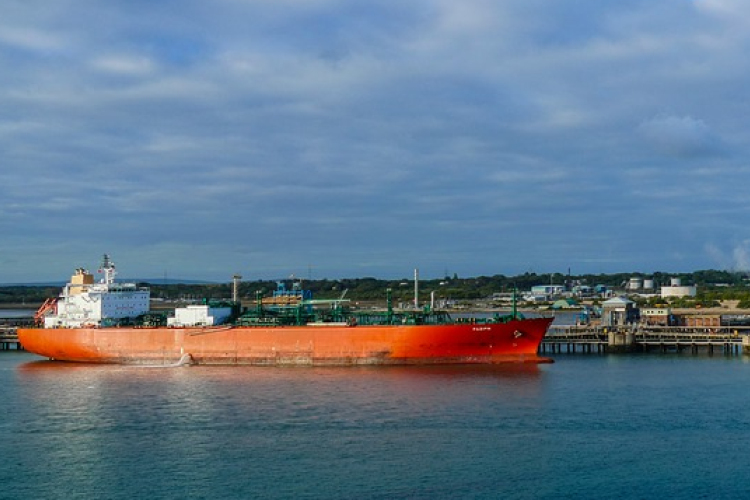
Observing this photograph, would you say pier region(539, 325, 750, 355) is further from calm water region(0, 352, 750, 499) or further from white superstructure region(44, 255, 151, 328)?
white superstructure region(44, 255, 151, 328)

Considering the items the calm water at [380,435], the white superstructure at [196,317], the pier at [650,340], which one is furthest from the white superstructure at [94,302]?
the pier at [650,340]

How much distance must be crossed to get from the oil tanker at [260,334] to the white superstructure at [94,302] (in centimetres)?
6

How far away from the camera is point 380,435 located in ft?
88.9

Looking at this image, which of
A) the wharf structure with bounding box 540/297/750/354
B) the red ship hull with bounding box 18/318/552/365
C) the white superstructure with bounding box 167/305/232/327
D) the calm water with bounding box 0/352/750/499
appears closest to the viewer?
the calm water with bounding box 0/352/750/499

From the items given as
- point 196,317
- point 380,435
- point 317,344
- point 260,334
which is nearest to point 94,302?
point 196,317

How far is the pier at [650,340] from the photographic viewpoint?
51.7 metres

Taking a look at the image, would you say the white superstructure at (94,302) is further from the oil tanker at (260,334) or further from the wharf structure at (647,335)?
the wharf structure at (647,335)

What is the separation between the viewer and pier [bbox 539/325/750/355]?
51719 mm

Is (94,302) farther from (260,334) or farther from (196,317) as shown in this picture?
(260,334)

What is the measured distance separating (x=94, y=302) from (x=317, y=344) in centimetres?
1450

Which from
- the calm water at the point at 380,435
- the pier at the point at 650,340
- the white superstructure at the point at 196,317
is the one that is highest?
the white superstructure at the point at 196,317

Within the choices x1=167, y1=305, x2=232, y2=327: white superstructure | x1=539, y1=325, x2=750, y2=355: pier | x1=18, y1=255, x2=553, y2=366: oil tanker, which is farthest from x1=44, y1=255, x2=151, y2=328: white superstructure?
x1=539, y1=325, x2=750, y2=355: pier

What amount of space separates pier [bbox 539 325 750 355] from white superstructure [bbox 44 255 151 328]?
2532 centimetres

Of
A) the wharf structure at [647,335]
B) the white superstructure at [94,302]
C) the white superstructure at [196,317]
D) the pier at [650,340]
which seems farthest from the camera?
the wharf structure at [647,335]
